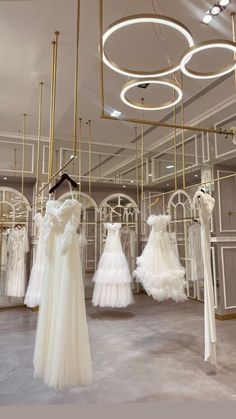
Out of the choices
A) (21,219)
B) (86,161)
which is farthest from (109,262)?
(86,161)

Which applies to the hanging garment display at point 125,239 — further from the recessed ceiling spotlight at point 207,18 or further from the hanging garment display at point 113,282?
the recessed ceiling spotlight at point 207,18

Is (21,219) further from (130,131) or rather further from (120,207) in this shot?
(130,131)

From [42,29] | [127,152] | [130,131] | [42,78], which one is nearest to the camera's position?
[42,29]

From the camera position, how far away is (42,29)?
10.2 ft

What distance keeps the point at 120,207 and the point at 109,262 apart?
7.99 feet

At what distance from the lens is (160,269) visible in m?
3.84

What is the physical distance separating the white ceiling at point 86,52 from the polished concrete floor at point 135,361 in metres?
3.65

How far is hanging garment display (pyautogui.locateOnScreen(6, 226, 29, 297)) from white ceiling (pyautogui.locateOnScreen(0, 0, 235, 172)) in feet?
7.27

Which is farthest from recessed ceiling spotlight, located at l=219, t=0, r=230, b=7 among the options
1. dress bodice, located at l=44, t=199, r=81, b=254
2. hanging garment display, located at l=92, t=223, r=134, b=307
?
hanging garment display, located at l=92, t=223, r=134, b=307

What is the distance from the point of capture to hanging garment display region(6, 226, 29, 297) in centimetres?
527

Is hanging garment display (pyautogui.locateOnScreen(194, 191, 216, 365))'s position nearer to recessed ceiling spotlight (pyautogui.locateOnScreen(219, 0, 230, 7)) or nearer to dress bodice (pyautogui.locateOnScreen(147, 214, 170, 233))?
dress bodice (pyautogui.locateOnScreen(147, 214, 170, 233))

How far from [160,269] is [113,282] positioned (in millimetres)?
1181

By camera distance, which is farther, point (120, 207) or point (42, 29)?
point (120, 207)

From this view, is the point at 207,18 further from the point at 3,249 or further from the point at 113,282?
the point at 3,249
